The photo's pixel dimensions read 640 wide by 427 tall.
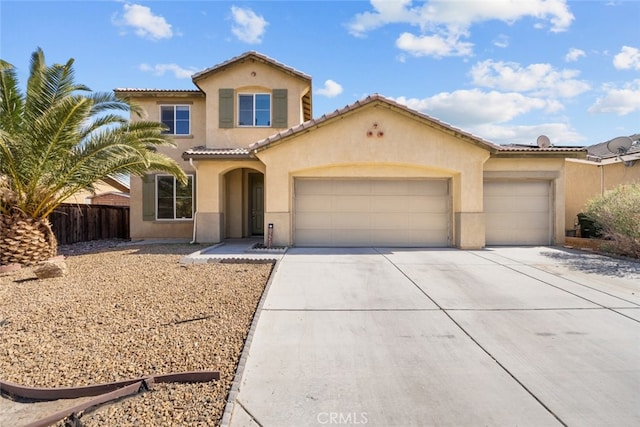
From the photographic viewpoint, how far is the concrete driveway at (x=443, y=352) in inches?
131

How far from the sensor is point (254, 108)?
15.4 meters

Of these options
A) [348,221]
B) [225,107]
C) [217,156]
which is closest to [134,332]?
[348,221]

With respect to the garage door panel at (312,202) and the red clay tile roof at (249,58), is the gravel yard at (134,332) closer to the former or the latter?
the garage door panel at (312,202)

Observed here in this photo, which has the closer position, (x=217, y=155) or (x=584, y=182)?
(x=217, y=155)

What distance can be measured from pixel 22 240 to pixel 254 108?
932 centimetres

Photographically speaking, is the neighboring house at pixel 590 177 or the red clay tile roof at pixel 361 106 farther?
the neighboring house at pixel 590 177

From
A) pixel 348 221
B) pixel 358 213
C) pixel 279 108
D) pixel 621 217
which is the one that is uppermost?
pixel 279 108

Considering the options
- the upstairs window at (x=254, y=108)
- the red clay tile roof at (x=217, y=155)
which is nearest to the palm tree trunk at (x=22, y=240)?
the red clay tile roof at (x=217, y=155)

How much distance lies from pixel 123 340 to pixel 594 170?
19.1 meters

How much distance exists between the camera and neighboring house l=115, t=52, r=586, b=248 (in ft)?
40.0

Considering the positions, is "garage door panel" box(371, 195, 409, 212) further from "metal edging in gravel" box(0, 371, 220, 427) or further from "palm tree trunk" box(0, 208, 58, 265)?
"palm tree trunk" box(0, 208, 58, 265)

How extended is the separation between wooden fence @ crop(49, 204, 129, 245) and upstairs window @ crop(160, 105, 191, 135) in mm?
4985

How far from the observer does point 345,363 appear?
420cm

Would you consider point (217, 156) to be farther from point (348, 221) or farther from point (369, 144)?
point (369, 144)
